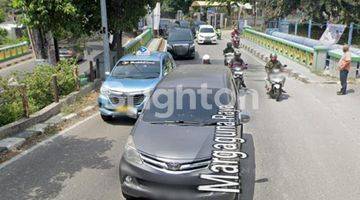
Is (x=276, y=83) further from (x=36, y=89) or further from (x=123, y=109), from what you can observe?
(x=36, y=89)

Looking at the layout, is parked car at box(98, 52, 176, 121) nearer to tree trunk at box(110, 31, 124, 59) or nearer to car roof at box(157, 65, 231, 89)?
car roof at box(157, 65, 231, 89)

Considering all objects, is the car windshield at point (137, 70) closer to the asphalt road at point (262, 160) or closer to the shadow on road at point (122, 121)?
the shadow on road at point (122, 121)

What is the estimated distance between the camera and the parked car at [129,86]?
10258 millimetres

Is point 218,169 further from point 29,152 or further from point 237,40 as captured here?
point 237,40

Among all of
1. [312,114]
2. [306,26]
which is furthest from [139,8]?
[306,26]

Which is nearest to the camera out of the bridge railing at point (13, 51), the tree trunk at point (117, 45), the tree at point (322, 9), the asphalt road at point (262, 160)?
the asphalt road at point (262, 160)

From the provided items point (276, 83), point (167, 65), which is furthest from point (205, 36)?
point (167, 65)

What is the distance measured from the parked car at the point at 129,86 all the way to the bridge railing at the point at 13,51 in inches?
789

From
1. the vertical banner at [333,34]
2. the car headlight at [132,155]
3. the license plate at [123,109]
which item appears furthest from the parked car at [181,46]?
the car headlight at [132,155]

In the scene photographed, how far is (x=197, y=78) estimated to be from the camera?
801 cm

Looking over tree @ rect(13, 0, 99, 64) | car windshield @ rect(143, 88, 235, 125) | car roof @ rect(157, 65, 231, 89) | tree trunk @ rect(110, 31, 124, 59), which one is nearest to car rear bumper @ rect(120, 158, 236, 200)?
car windshield @ rect(143, 88, 235, 125)

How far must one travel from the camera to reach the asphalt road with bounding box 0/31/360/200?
6586 mm

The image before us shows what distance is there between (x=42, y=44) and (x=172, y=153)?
12040mm

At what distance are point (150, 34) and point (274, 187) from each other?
3437cm
